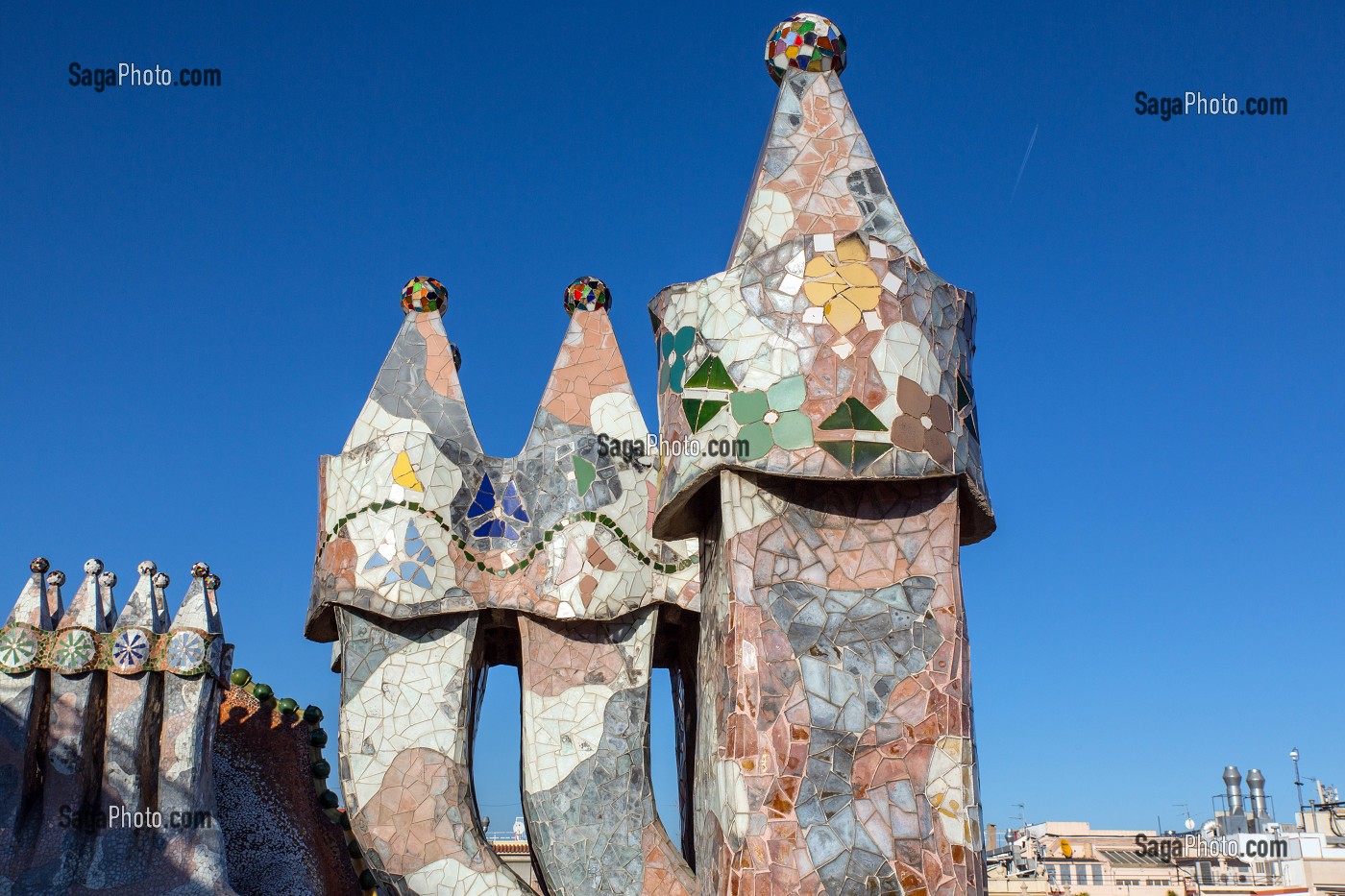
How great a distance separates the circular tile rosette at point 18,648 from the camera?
11.4 metres

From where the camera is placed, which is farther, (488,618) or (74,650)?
(488,618)

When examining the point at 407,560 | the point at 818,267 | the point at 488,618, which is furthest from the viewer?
the point at 488,618

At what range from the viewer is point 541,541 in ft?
44.2

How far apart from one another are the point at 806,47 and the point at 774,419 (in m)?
3.49

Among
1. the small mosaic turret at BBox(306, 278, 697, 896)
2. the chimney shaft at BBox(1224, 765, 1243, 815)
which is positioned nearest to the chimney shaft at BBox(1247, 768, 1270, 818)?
the chimney shaft at BBox(1224, 765, 1243, 815)

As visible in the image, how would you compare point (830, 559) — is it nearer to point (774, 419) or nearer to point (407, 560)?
point (774, 419)

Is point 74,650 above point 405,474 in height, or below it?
below

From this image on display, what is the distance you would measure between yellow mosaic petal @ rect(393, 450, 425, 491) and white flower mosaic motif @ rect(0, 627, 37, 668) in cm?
346

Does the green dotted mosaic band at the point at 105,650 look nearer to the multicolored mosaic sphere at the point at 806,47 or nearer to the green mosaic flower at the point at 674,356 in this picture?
the green mosaic flower at the point at 674,356

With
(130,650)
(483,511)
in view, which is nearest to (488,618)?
(483,511)

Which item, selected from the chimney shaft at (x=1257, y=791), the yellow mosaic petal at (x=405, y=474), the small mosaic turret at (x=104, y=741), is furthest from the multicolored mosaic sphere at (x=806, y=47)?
the chimney shaft at (x=1257, y=791)

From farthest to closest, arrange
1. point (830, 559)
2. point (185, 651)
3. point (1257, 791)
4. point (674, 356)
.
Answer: point (1257, 791), point (185, 651), point (674, 356), point (830, 559)

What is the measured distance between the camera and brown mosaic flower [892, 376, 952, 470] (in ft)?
31.0

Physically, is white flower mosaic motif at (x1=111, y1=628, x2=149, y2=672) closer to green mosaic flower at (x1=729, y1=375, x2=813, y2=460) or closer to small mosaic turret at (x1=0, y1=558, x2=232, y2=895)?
small mosaic turret at (x1=0, y1=558, x2=232, y2=895)
